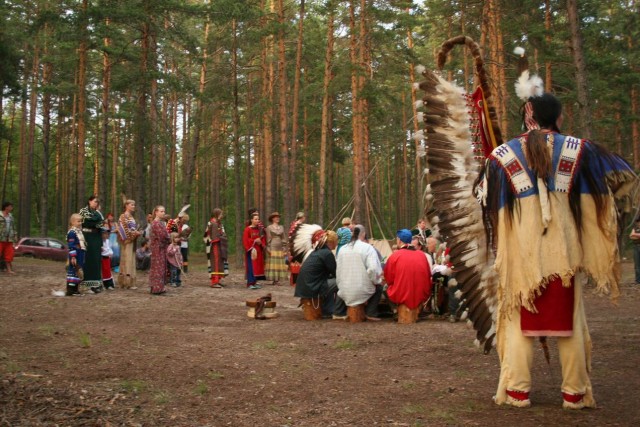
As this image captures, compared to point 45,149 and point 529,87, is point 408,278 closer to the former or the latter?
point 529,87

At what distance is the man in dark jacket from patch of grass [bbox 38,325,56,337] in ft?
10.7

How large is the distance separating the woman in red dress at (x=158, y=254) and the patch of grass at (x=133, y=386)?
749cm

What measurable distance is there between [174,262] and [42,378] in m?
9.23

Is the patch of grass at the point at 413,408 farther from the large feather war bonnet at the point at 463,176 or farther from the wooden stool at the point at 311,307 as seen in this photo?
the wooden stool at the point at 311,307

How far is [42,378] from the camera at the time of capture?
4820 millimetres

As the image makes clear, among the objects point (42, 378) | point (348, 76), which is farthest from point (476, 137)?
point (348, 76)

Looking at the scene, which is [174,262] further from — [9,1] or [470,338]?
[9,1]

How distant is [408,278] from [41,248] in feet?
69.8

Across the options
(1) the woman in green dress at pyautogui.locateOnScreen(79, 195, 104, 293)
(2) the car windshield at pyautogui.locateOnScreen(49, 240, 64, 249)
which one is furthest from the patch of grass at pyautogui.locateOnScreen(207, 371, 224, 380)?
(2) the car windshield at pyautogui.locateOnScreen(49, 240, 64, 249)

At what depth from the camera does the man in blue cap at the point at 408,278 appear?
880cm

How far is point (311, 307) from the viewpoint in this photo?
9.24 metres

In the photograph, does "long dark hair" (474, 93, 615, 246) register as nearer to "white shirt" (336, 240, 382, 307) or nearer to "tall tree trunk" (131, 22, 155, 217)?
"white shirt" (336, 240, 382, 307)

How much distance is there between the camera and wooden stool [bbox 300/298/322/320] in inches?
363

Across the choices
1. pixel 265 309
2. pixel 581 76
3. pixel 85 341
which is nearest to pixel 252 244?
pixel 265 309
